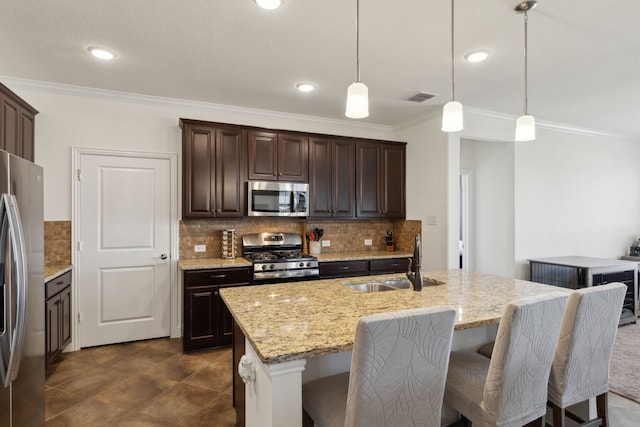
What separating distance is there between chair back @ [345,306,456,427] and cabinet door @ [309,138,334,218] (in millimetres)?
3070

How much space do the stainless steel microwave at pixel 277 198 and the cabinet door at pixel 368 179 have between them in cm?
77

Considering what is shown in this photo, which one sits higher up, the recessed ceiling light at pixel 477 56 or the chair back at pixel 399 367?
the recessed ceiling light at pixel 477 56

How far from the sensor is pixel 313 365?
1.79 m

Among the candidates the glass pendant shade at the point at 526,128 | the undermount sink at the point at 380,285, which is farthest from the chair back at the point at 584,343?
the undermount sink at the point at 380,285

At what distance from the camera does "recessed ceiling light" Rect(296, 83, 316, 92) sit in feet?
11.2

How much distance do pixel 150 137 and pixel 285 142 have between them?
149 centimetres

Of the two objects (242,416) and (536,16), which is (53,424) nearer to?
(242,416)

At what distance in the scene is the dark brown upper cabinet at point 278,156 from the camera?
399 cm

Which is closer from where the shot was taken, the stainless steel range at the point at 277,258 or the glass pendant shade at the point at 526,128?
the glass pendant shade at the point at 526,128

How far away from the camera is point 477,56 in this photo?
109 inches

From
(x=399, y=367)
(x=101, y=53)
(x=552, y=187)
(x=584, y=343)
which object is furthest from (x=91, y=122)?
(x=552, y=187)

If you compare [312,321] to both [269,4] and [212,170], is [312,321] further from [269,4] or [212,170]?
[212,170]

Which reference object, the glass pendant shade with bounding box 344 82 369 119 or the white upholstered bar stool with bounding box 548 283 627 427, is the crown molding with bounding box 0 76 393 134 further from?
the white upholstered bar stool with bounding box 548 283 627 427

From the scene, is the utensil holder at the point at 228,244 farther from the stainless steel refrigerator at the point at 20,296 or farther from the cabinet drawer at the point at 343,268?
the stainless steel refrigerator at the point at 20,296
